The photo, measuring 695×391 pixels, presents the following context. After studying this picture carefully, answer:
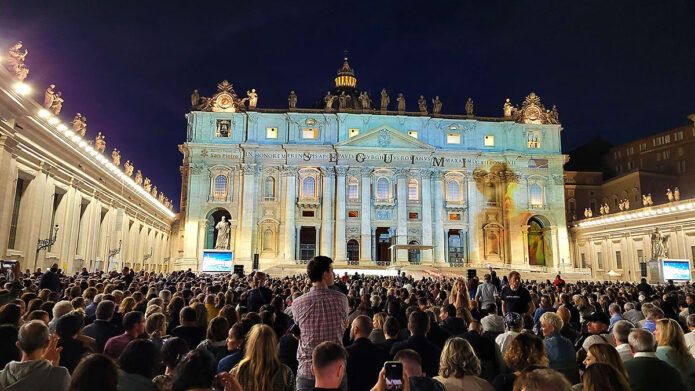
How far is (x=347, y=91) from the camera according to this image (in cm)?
6844

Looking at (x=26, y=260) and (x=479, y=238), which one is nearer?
(x=26, y=260)

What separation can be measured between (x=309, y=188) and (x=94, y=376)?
51.7m

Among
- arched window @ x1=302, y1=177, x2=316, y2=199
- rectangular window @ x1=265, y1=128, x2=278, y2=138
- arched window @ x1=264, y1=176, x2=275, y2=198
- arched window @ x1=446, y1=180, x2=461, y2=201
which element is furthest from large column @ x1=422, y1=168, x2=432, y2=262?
rectangular window @ x1=265, y1=128, x2=278, y2=138

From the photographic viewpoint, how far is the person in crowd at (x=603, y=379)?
3.48 m

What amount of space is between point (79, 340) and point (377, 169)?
162 ft

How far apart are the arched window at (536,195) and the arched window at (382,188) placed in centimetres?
1762

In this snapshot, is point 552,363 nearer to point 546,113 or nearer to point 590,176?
point 546,113

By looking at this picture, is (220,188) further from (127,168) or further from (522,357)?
(522,357)

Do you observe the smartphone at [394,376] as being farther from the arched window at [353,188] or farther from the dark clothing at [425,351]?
the arched window at [353,188]

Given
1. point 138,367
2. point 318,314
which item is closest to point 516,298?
point 318,314

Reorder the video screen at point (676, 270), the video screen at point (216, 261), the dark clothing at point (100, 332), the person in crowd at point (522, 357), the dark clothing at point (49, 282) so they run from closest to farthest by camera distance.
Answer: the person in crowd at point (522, 357)
the dark clothing at point (100, 332)
the dark clothing at point (49, 282)
the video screen at point (676, 270)
the video screen at point (216, 261)

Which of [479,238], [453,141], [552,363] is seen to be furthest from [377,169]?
[552,363]

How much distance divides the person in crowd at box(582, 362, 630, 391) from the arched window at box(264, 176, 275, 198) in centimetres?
5191

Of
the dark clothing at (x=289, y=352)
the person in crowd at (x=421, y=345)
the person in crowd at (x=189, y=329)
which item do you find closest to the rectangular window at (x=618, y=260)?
the person in crowd at (x=421, y=345)
